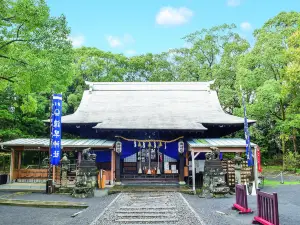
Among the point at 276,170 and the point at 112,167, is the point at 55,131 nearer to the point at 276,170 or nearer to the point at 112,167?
the point at 112,167

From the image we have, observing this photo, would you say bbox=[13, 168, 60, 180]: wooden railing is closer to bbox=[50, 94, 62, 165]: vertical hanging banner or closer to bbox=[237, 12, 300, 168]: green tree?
bbox=[50, 94, 62, 165]: vertical hanging banner

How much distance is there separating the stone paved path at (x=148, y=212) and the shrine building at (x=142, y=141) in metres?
3.45

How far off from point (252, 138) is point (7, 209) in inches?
871

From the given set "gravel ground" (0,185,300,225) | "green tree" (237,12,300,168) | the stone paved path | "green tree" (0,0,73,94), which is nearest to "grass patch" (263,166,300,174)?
"green tree" (237,12,300,168)

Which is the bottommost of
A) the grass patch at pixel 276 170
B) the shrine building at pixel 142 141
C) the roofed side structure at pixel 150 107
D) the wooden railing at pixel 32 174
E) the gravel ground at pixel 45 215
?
the gravel ground at pixel 45 215

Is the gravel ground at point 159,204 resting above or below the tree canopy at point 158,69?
below

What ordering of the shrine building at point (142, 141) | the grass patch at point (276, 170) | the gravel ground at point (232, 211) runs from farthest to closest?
the grass patch at point (276, 170) → the shrine building at point (142, 141) → the gravel ground at point (232, 211)

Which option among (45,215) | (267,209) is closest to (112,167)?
(45,215)

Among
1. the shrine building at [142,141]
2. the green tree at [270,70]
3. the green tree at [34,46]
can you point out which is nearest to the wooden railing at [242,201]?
the shrine building at [142,141]

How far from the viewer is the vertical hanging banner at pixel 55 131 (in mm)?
12281

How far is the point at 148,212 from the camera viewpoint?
852 cm

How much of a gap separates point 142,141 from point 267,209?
888cm

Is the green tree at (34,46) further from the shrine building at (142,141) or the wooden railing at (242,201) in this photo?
the wooden railing at (242,201)

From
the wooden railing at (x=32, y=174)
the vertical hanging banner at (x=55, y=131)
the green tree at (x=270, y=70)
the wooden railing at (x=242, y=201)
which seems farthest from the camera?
the green tree at (x=270, y=70)
